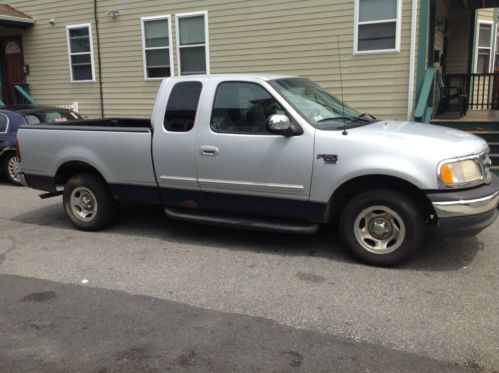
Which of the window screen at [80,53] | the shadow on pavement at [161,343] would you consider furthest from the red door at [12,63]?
the shadow on pavement at [161,343]

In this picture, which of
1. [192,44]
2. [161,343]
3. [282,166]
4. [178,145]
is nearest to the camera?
[161,343]

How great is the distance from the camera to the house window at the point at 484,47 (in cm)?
1380

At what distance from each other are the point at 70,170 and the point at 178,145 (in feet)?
5.91

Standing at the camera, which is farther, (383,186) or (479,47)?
(479,47)

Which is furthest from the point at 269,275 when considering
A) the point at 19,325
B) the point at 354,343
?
the point at 19,325

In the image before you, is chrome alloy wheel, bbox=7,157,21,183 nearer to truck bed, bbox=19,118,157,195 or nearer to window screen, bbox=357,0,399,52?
truck bed, bbox=19,118,157,195

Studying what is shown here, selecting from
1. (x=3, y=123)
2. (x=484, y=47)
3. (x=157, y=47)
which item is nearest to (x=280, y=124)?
(x=3, y=123)

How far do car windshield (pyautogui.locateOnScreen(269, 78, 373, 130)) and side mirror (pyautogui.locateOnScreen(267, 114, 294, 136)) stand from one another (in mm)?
235

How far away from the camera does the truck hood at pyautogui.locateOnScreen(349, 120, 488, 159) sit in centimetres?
443

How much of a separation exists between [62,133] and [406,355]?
15.7 feet

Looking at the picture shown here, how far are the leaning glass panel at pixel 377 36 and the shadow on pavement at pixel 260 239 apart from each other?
567 cm

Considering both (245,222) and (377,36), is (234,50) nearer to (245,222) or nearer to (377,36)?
(377,36)

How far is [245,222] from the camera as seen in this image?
17.1ft

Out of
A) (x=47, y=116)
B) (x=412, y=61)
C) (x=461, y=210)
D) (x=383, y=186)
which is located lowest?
(x=461, y=210)
